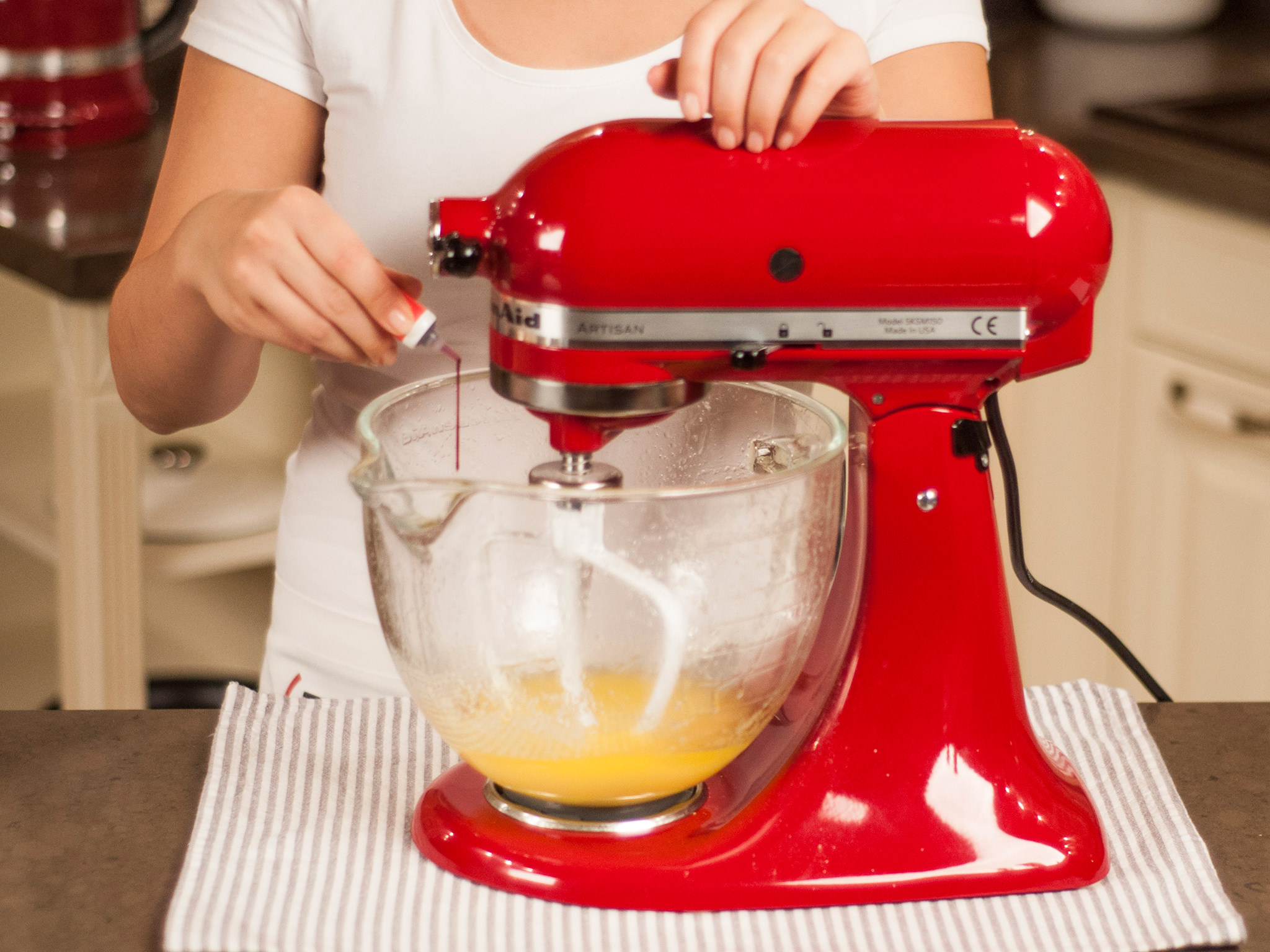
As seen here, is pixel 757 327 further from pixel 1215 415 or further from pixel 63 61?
pixel 63 61

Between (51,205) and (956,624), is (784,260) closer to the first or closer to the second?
(956,624)

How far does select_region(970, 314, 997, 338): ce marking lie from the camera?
0.65 meters

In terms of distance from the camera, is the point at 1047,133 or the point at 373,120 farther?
the point at 1047,133

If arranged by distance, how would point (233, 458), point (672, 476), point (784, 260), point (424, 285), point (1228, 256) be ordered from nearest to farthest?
point (784, 260)
point (672, 476)
point (424, 285)
point (1228, 256)
point (233, 458)

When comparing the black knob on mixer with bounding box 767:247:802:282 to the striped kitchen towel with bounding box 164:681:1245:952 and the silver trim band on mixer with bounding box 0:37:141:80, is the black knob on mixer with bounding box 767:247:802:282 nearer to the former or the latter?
the striped kitchen towel with bounding box 164:681:1245:952

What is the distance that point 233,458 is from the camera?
2.19 metres

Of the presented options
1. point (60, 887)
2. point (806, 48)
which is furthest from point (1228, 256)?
point (60, 887)

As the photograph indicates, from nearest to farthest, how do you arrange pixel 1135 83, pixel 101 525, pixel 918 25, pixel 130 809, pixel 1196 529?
pixel 130 809 < pixel 918 25 < pixel 101 525 < pixel 1196 529 < pixel 1135 83

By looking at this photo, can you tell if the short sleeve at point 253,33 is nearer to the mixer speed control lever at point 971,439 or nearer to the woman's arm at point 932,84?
the woman's arm at point 932,84

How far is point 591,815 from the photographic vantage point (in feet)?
2.26

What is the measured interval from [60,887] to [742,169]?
16.4 inches

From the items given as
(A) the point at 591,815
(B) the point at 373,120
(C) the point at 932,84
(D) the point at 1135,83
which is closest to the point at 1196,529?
(D) the point at 1135,83

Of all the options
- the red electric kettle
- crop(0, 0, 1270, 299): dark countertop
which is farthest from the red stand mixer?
the red electric kettle

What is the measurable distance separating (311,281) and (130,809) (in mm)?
261
